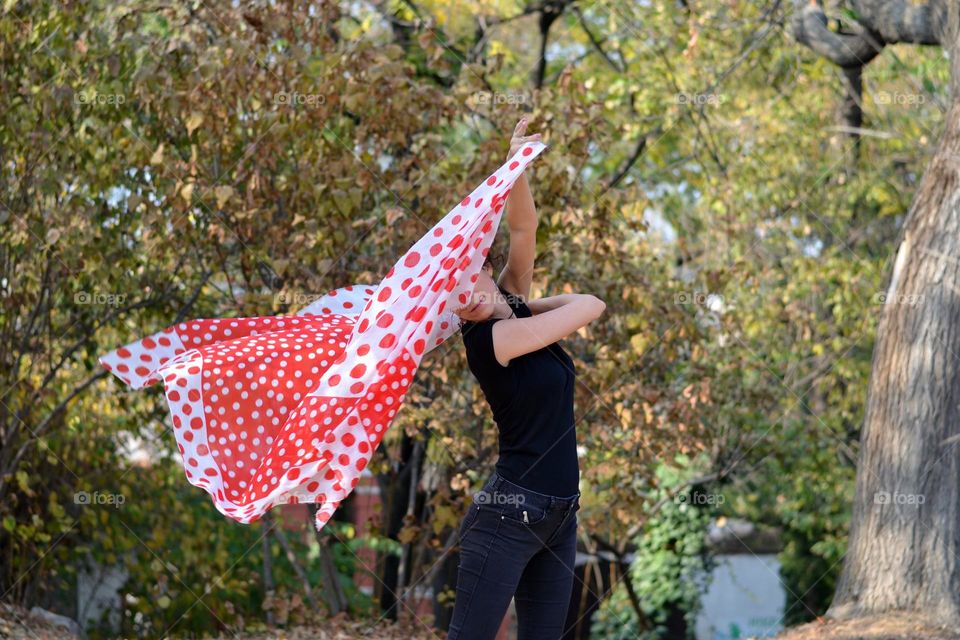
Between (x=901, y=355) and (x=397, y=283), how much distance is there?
328 cm

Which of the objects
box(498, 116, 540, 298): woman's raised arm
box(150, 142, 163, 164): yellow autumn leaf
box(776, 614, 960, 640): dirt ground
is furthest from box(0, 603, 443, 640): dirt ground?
box(498, 116, 540, 298): woman's raised arm

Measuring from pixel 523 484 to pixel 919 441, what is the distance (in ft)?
10.4

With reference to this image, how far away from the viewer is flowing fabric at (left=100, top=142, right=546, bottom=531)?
353 centimetres

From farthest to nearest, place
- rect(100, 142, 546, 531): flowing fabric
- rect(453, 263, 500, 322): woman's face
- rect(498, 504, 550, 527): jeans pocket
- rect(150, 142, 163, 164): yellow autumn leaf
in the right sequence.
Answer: rect(150, 142, 163, 164): yellow autumn leaf < rect(100, 142, 546, 531): flowing fabric < rect(453, 263, 500, 322): woman's face < rect(498, 504, 550, 527): jeans pocket

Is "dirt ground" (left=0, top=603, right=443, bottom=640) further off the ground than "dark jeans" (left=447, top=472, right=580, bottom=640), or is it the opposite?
"dark jeans" (left=447, top=472, right=580, bottom=640)

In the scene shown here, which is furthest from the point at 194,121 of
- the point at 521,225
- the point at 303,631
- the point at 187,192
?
the point at 303,631

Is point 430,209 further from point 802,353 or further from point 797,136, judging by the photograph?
point 797,136

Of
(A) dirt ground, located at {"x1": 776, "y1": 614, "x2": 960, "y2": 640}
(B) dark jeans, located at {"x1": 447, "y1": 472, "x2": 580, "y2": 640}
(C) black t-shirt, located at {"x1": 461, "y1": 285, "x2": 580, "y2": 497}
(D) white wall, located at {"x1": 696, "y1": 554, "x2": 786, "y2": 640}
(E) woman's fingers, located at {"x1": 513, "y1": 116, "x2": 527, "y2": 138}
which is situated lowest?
(D) white wall, located at {"x1": 696, "y1": 554, "x2": 786, "y2": 640}

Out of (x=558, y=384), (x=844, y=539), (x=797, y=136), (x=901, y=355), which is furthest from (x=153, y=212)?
(x=844, y=539)

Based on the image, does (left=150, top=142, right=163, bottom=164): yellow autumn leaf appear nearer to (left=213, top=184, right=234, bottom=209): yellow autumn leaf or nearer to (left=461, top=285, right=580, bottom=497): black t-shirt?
(left=213, top=184, right=234, bottom=209): yellow autumn leaf

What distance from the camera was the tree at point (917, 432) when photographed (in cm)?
548

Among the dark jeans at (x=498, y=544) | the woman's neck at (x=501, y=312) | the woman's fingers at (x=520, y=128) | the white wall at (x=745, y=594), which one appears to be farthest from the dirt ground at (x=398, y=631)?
the white wall at (x=745, y=594)

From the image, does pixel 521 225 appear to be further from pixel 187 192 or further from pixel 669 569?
pixel 669 569

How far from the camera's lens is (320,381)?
3725 mm
